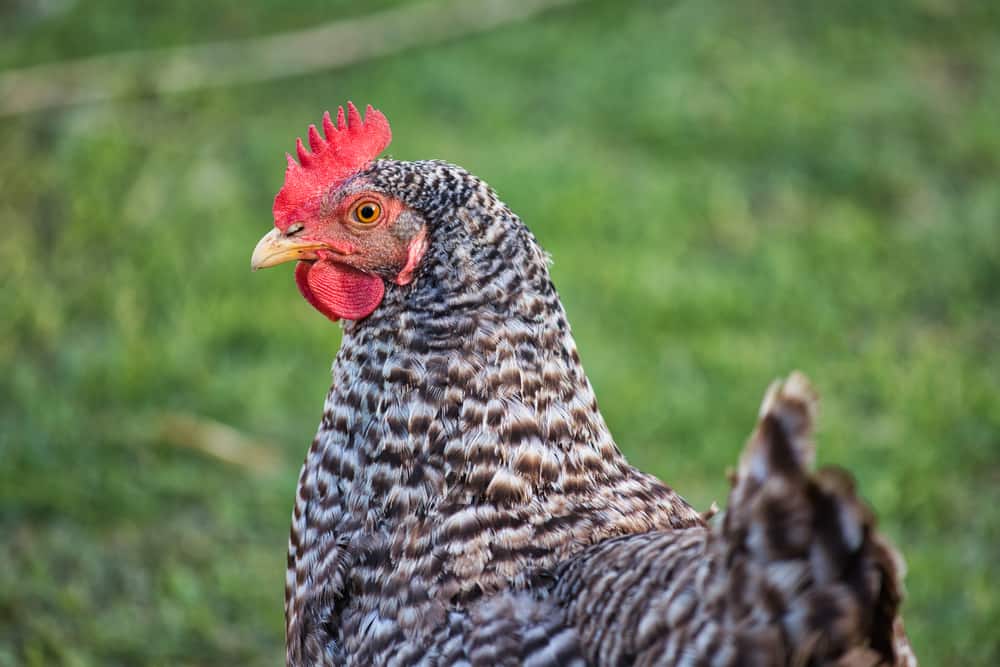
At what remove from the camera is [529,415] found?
226 centimetres

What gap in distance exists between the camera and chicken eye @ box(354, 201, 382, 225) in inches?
94.7

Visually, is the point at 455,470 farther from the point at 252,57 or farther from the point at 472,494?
the point at 252,57

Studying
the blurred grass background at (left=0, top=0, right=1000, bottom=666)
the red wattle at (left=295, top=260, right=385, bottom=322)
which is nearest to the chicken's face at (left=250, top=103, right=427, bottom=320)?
the red wattle at (left=295, top=260, right=385, bottom=322)

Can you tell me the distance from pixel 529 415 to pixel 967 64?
589cm

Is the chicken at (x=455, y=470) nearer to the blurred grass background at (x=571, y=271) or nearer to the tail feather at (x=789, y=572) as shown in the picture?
the tail feather at (x=789, y=572)

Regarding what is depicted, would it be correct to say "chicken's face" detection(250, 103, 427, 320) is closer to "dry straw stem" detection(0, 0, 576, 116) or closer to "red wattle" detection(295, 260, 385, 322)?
"red wattle" detection(295, 260, 385, 322)

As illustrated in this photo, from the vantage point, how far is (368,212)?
2.42m

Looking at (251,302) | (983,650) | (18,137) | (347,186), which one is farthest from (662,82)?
(347,186)

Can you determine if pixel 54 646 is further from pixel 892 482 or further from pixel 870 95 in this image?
pixel 870 95

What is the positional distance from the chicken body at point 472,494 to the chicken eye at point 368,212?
5cm

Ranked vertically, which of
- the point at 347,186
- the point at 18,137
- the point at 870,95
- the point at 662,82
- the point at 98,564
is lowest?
the point at 98,564

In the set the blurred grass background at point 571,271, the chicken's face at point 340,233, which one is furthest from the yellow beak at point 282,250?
the blurred grass background at point 571,271

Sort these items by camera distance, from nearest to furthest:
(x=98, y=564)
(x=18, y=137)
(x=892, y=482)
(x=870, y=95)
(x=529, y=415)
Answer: (x=529, y=415), (x=98, y=564), (x=892, y=482), (x=18, y=137), (x=870, y=95)

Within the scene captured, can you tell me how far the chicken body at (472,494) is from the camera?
78.8 inches
